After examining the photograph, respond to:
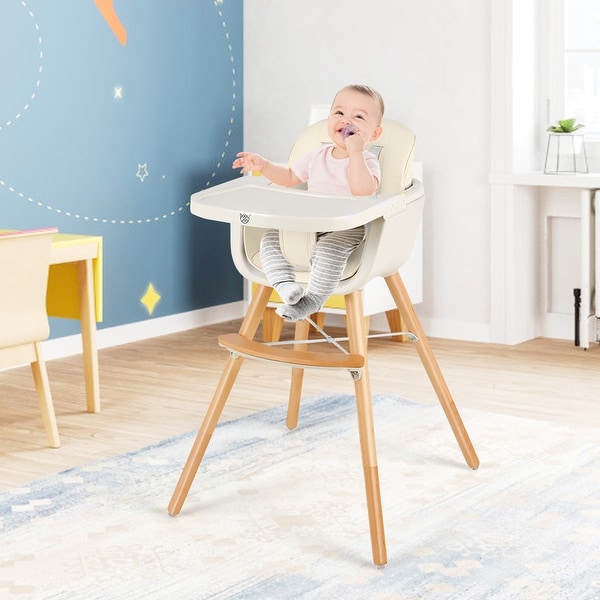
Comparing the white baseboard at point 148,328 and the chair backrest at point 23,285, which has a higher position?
the chair backrest at point 23,285

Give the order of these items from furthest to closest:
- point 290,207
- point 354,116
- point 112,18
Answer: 1. point 112,18
2. point 354,116
3. point 290,207

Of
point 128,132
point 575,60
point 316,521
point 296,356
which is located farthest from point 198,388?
point 575,60

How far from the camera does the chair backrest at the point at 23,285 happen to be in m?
2.82

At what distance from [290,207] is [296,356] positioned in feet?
1.01

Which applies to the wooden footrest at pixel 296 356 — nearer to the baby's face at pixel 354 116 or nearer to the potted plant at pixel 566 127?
the baby's face at pixel 354 116

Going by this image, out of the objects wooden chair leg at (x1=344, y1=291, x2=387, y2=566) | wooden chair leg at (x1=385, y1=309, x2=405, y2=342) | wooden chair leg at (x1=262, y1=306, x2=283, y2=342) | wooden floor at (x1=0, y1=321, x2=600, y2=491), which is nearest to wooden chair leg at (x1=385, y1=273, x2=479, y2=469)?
wooden chair leg at (x1=344, y1=291, x2=387, y2=566)

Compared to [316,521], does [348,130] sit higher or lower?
higher

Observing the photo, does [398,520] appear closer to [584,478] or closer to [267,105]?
[584,478]

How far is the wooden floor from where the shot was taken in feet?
9.96

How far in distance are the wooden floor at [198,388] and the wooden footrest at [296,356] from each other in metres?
0.70

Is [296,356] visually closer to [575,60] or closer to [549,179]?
[549,179]

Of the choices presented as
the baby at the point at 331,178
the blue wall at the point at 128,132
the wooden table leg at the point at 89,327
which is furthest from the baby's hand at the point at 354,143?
the blue wall at the point at 128,132

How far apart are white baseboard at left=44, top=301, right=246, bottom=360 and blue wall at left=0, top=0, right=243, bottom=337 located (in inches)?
1.3

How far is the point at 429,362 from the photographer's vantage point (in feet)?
8.65
